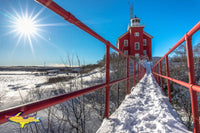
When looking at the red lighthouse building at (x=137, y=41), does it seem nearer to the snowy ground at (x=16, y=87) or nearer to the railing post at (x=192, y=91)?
the snowy ground at (x=16, y=87)

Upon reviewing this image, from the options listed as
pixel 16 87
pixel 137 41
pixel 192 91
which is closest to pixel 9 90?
pixel 16 87

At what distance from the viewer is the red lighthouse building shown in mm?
23922

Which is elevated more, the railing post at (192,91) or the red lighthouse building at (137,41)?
the red lighthouse building at (137,41)

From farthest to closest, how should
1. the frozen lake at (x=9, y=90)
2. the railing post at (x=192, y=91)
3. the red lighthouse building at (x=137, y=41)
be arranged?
1. the red lighthouse building at (x=137, y=41)
2. the frozen lake at (x=9, y=90)
3. the railing post at (x=192, y=91)

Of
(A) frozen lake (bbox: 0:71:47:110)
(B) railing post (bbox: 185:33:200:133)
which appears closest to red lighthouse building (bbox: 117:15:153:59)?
(A) frozen lake (bbox: 0:71:47:110)

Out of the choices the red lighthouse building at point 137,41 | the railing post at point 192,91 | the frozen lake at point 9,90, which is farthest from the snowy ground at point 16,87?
the red lighthouse building at point 137,41

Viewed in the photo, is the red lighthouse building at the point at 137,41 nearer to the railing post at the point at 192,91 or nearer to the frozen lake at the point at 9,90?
the frozen lake at the point at 9,90

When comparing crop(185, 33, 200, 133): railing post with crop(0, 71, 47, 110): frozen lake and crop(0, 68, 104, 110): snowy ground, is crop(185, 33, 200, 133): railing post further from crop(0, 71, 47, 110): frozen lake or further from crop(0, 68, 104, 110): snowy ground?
crop(0, 71, 47, 110): frozen lake

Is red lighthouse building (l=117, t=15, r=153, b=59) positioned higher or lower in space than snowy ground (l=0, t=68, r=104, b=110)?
higher

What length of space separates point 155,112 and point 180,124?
1.38ft

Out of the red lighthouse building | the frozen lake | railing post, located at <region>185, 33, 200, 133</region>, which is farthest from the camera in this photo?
the red lighthouse building

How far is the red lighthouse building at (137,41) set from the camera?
78.5 feet

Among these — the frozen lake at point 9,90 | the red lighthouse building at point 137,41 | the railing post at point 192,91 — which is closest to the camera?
the railing post at point 192,91

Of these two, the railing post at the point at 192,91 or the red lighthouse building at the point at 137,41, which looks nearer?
the railing post at the point at 192,91
